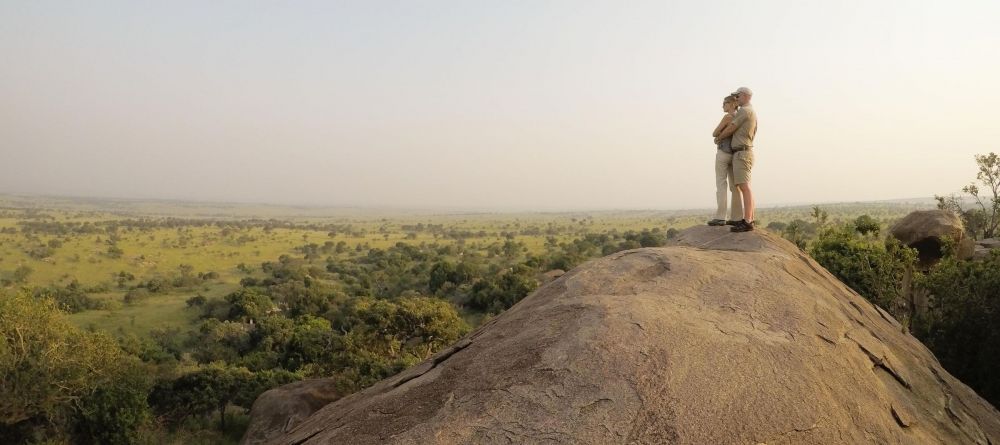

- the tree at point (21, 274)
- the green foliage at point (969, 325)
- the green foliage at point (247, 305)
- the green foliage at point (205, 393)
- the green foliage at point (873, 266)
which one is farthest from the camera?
the tree at point (21, 274)

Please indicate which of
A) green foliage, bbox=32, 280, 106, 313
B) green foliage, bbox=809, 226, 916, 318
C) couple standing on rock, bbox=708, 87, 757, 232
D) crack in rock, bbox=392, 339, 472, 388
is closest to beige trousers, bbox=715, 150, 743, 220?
couple standing on rock, bbox=708, 87, 757, 232

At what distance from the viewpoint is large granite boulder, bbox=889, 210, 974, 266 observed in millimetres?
22266

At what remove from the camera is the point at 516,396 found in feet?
15.8

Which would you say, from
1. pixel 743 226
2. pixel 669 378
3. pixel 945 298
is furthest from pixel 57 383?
pixel 945 298

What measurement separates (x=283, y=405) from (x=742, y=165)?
12744mm

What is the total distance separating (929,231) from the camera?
74.0ft

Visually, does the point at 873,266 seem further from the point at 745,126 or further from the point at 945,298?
the point at 745,126

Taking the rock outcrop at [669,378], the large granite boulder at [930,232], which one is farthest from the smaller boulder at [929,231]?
the rock outcrop at [669,378]

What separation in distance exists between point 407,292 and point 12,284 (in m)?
38.8

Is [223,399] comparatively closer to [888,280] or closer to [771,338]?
[771,338]

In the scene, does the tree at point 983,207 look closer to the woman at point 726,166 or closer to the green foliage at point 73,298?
the woman at point 726,166

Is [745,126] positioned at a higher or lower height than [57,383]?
higher

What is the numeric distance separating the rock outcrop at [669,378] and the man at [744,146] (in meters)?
2.63

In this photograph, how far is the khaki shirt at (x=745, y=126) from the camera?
9758 millimetres
